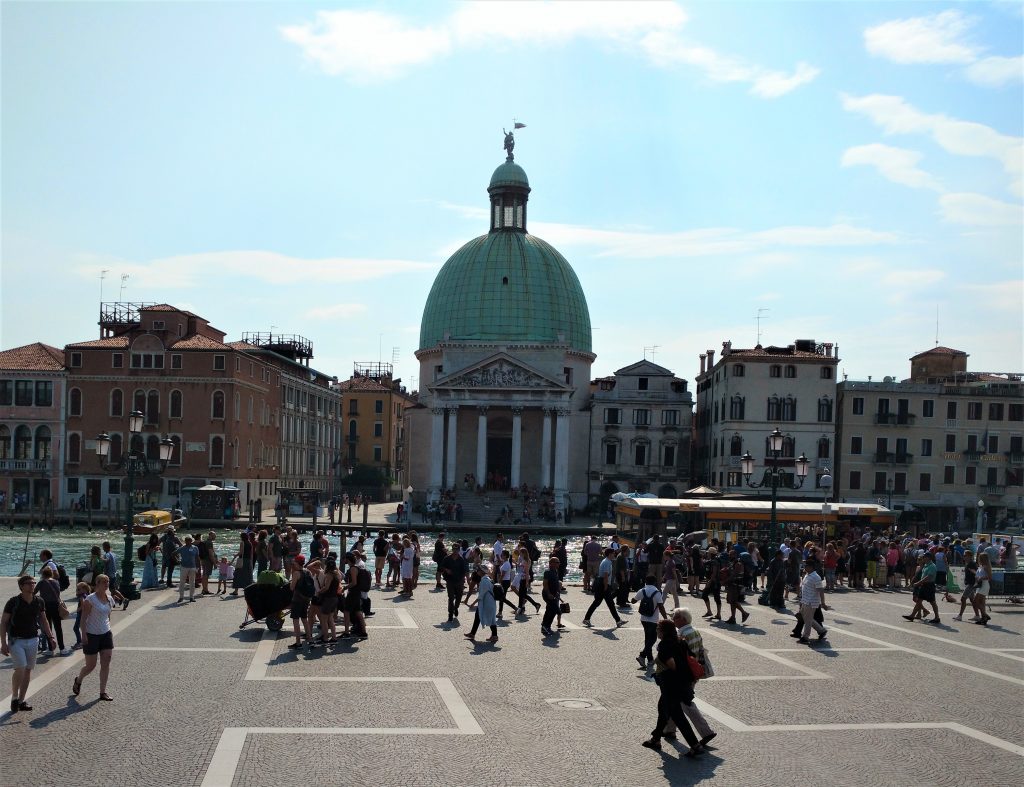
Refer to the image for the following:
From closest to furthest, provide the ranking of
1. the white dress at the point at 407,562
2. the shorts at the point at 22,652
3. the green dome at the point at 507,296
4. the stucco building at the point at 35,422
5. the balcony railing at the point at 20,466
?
the shorts at the point at 22,652
the white dress at the point at 407,562
the balcony railing at the point at 20,466
the stucco building at the point at 35,422
the green dome at the point at 507,296

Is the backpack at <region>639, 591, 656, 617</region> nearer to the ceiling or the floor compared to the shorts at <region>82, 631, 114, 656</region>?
nearer to the ceiling

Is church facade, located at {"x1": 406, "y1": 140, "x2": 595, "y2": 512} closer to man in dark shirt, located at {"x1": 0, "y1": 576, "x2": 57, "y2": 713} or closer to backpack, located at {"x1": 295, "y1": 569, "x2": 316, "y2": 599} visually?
backpack, located at {"x1": 295, "y1": 569, "x2": 316, "y2": 599}

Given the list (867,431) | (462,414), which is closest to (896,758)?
(867,431)

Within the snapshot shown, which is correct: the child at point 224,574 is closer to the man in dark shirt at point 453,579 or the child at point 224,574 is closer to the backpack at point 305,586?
the man in dark shirt at point 453,579

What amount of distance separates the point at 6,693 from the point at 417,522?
178ft

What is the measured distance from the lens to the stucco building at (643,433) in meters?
81.1

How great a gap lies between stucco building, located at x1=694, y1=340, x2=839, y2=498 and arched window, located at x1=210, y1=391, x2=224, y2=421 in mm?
32802

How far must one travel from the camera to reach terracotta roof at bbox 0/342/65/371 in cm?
6719

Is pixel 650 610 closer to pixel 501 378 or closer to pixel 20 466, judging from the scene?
pixel 20 466

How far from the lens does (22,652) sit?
44.3 ft

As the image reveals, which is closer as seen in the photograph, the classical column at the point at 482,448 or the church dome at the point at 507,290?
the classical column at the point at 482,448

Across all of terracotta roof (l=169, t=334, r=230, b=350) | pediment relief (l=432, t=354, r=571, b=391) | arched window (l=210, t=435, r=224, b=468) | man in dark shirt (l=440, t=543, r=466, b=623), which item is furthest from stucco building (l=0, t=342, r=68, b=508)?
man in dark shirt (l=440, t=543, r=466, b=623)

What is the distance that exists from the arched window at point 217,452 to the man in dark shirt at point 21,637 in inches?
2159

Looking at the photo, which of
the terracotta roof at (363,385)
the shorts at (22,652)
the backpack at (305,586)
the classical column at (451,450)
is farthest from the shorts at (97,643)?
the terracotta roof at (363,385)
